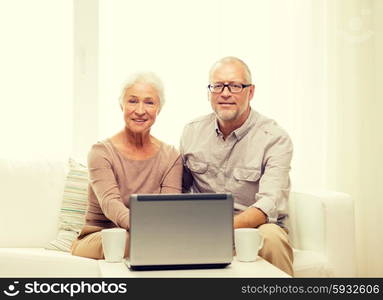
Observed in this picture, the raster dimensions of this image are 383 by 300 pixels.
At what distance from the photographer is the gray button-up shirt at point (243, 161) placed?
2756 millimetres

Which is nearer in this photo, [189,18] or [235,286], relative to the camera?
[235,286]

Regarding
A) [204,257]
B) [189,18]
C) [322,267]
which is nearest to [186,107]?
[189,18]

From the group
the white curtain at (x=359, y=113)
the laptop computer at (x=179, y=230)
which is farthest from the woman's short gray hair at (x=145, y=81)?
the white curtain at (x=359, y=113)

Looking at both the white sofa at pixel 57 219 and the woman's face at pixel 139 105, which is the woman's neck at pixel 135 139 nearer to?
the woman's face at pixel 139 105

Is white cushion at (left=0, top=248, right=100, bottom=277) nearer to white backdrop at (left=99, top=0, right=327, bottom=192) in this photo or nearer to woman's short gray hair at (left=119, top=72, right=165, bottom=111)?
woman's short gray hair at (left=119, top=72, right=165, bottom=111)

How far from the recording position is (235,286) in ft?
5.61

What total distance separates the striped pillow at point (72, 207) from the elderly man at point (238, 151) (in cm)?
45

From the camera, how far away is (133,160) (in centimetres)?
269

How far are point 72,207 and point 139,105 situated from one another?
60cm

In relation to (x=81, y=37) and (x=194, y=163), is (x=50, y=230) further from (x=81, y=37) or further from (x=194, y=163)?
(x=81, y=37)

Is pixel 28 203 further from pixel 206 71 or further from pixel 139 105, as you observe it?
pixel 206 71

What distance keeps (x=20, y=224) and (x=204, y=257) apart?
1318 mm

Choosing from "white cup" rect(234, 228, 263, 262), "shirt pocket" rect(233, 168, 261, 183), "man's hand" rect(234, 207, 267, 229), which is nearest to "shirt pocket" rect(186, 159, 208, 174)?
"shirt pocket" rect(233, 168, 261, 183)

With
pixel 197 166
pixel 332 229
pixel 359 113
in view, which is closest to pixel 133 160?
pixel 197 166
